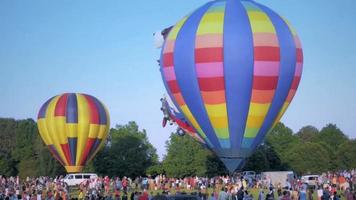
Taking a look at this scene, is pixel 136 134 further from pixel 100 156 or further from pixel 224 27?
pixel 224 27

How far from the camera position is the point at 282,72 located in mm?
27641

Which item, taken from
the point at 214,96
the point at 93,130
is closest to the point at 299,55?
the point at 214,96

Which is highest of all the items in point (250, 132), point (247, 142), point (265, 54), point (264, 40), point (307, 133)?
point (307, 133)

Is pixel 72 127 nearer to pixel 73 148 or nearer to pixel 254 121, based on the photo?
pixel 73 148

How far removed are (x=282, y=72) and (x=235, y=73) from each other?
2.43 metres

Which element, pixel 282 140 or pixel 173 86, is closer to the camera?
pixel 173 86

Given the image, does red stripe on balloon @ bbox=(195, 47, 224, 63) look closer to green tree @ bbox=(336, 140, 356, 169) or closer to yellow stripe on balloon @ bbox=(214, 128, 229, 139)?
yellow stripe on balloon @ bbox=(214, 128, 229, 139)

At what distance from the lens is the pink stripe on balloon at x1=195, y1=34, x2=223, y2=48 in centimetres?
2737

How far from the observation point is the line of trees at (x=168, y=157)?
64312 mm

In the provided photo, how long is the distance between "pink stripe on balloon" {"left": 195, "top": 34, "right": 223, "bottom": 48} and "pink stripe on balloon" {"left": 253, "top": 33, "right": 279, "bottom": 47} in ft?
5.56

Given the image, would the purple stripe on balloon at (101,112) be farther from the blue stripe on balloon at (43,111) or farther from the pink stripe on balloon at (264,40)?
the pink stripe on balloon at (264,40)

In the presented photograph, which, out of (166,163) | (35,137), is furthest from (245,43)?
(35,137)

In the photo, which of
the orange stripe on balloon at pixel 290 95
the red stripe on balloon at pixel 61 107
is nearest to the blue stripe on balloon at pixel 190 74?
the orange stripe on balloon at pixel 290 95

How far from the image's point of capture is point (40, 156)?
70.9m
